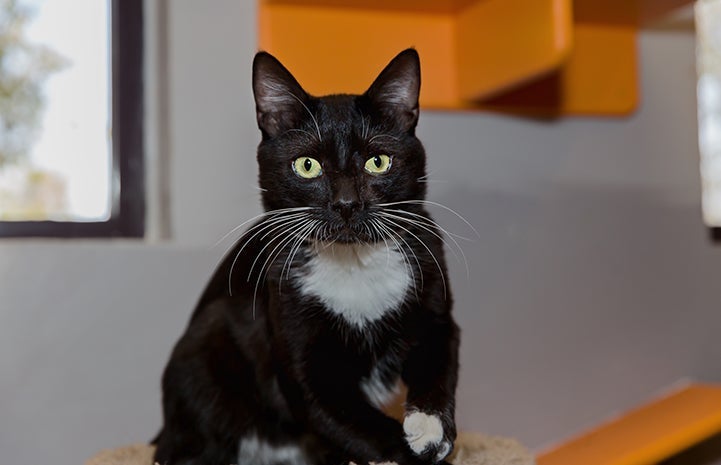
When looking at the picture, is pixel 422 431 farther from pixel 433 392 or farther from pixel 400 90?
pixel 400 90

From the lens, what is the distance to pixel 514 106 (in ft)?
Answer: 6.51

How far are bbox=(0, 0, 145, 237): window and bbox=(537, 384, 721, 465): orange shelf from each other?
1067 millimetres

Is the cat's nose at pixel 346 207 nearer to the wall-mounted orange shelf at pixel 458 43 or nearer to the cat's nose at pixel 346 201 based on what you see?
the cat's nose at pixel 346 201

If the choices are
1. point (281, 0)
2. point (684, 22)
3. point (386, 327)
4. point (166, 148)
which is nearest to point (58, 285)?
point (166, 148)

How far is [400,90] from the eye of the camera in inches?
40.6

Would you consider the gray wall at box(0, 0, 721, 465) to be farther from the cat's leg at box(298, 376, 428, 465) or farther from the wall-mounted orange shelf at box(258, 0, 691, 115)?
the cat's leg at box(298, 376, 428, 465)

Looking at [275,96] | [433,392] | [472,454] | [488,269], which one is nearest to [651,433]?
[488,269]

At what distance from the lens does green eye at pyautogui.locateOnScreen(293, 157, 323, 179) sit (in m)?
1.01

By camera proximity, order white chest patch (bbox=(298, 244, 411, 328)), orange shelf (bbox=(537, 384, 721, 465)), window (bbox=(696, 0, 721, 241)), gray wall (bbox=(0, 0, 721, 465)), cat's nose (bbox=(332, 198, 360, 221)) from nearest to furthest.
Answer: cat's nose (bbox=(332, 198, 360, 221))
white chest patch (bbox=(298, 244, 411, 328))
orange shelf (bbox=(537, 384, 721, 465))
gray wall (bbox=(0, 0, 721, 465))
window (bbox=(696, 0, 721, 241))

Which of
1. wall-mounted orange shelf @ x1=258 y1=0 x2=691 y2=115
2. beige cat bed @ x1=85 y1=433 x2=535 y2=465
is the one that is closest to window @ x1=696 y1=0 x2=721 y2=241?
wall-mounted orange shelf @ x1=258 y1=0 x2=691 y2=115

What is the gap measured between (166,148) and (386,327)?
91 centimetres

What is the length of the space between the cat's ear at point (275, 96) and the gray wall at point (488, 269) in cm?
74

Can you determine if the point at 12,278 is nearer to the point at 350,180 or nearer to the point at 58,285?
the point at 58,285

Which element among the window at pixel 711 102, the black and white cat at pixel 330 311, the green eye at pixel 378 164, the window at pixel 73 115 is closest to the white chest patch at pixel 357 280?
the black and white cat at pixel 330 311
